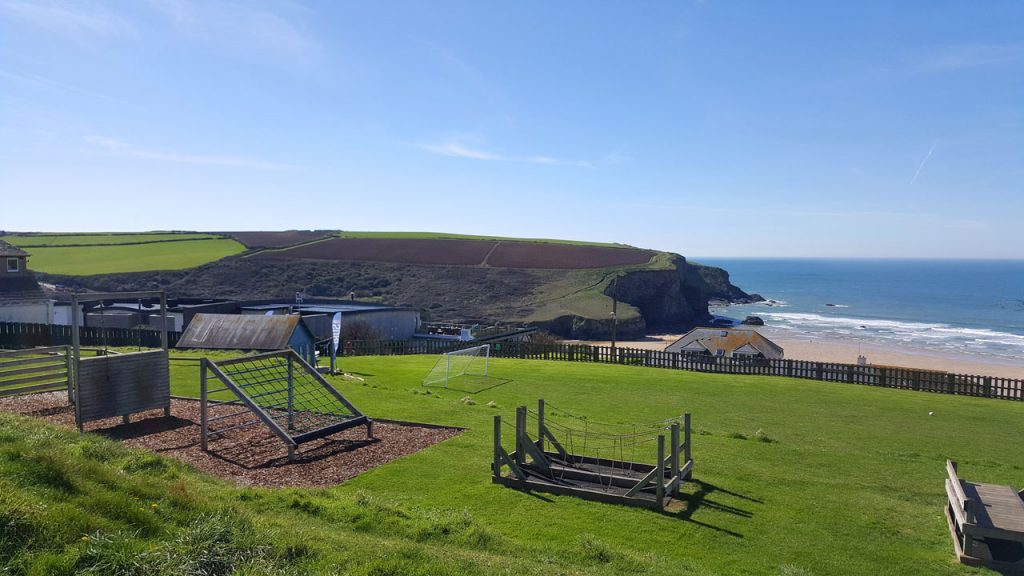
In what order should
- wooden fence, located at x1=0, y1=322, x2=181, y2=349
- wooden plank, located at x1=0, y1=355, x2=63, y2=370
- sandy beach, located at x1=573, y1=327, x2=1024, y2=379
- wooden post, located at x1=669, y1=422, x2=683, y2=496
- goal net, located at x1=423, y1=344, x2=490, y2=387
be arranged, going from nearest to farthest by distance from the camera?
1. wooden post, located at x1=669, y1=422, x2=683, y2=496
2. wooden plank, located at x1=0, y1=355, x2=63, y2=370
3. goal net, located at x1=423, y1=344, x2=490, y2=387
4. wooden fence, located at x1=0, y1=322, x2=181, y2=349
5. sandy beach, located at x1=573, y1=327, x2=1024, y2=379

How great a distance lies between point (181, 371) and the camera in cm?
2500

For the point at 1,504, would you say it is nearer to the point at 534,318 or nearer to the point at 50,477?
the point at 50,477

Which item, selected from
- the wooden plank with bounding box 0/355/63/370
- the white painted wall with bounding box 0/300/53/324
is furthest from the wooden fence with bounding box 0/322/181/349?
the wooden plank with bounding box 0/355/63/370

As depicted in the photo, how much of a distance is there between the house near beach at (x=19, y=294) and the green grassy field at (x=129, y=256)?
191 ft

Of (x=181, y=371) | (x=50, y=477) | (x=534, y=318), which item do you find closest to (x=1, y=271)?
(x=181, y=371)

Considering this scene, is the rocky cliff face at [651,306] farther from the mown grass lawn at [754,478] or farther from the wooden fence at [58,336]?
the mown grass lawn at [754,478]

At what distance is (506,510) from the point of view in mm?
11023

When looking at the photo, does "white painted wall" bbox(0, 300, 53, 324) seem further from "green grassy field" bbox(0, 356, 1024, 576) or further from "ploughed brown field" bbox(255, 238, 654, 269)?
"ploughed brown field" bbox(255, 238, 654, 269)

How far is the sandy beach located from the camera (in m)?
54.7

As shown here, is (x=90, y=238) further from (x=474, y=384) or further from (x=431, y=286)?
(x=474, y=384)

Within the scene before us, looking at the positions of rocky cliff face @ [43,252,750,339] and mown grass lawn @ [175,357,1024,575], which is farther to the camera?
rocky cliff face @ [43,252,750,339]

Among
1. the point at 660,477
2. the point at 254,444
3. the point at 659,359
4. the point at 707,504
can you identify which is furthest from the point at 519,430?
the point at 659,359

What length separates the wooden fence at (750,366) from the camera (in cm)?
2788

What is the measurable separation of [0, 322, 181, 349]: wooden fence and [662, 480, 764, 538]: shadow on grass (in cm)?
2943
